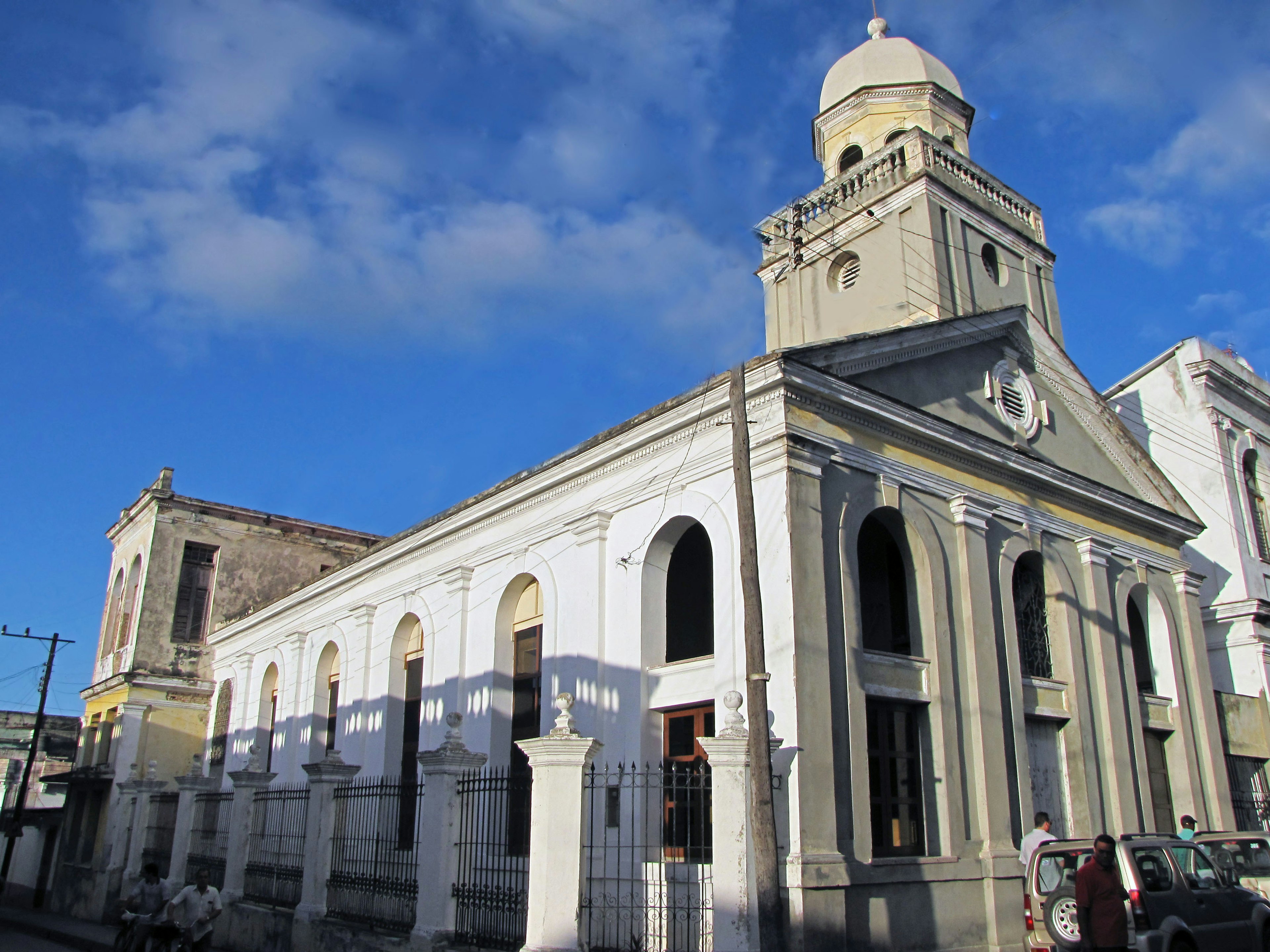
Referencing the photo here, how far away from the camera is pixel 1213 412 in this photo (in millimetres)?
22406

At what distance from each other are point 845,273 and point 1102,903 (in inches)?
555

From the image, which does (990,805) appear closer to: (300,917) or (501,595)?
(501,595)

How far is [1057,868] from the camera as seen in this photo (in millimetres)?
10469

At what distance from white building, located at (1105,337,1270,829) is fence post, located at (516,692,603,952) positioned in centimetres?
1417

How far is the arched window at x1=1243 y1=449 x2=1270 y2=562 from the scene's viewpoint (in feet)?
72.5

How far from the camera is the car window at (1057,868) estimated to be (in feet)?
33.7

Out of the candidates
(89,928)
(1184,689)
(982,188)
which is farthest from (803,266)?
(89,928)

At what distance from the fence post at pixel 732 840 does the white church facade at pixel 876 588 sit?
7.0 inches

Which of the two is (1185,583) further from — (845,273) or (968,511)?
→ (845,273)

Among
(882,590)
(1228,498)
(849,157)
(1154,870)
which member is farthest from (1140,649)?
(849,157)

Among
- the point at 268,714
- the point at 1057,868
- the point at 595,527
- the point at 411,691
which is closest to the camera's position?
the point at 1057,868

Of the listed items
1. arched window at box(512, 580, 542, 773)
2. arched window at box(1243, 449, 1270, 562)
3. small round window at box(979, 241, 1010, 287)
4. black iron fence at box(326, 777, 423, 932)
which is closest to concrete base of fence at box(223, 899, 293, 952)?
black iron fence at box(326, 777, 423, 932)

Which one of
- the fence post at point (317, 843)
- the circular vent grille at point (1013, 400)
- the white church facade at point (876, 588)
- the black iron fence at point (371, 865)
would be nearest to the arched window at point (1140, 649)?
the white church facade at point (876, 588)

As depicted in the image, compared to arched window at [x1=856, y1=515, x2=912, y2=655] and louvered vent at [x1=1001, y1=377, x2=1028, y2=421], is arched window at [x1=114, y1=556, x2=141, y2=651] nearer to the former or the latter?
arched window at [x1=856, y1=515, x2=912, y2=655]
